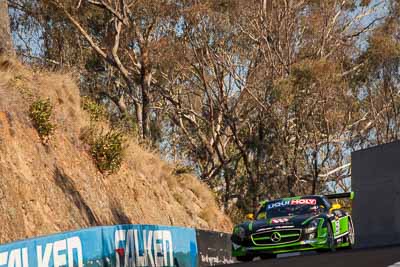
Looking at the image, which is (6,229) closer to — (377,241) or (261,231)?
(261,231)

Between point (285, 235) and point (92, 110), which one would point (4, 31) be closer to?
point (92, 110)

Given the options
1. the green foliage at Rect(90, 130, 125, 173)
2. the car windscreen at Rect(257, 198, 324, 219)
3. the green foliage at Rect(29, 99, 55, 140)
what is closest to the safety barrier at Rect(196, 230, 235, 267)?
the car windscreen at Rect(257, 198, 324, 219)

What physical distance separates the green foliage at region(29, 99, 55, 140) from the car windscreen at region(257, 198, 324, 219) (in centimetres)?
579

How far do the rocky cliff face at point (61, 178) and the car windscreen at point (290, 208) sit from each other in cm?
441

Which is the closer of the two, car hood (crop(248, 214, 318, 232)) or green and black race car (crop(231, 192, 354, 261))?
green and black race car (crop(231, 192, 354, 261))

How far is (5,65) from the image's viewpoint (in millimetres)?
24453

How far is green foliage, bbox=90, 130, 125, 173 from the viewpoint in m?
25.1

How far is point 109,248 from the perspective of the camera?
1370cm

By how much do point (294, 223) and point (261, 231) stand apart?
0.64 meters

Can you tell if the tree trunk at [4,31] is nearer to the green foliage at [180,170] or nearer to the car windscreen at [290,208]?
the green foliage at [180,170]

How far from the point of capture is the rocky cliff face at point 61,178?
19.6m

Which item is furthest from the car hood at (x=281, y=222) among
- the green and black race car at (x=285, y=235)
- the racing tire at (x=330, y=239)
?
the racing tire at (x=330, y=239)

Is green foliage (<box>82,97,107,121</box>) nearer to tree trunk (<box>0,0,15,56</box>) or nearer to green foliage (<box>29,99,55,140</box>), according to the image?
tree trunk (<box>0,0,15,56</box>)

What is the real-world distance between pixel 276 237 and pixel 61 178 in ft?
20.8
